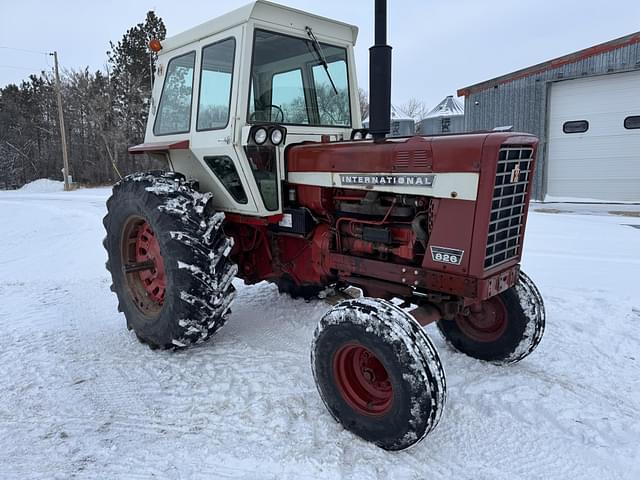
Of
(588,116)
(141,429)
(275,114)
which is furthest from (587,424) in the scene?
(588,116)

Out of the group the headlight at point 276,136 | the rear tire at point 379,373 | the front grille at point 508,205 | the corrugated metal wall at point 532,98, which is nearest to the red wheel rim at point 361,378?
the rear tire at point 379,373

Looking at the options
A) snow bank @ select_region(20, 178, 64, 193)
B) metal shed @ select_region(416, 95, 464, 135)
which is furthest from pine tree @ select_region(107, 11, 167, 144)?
metal shed @ select_region(416, 95, 464, 135)

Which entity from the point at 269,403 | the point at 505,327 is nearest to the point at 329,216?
the point at 269,403

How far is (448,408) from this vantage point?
3.02 metres

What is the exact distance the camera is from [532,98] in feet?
44.9

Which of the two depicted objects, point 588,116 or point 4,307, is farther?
point 588,116

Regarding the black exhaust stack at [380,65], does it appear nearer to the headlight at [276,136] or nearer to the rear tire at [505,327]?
the headlight at [276,136]

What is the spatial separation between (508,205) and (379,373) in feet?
4.15

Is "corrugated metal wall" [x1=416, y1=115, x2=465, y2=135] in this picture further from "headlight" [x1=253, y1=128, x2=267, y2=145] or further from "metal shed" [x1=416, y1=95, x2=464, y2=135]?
"headlight" [x1=253, y1=128, x2=267, y2=145]

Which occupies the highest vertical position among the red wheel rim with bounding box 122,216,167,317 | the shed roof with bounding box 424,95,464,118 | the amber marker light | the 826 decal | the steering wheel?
the shed roof with bounding box 424,95,464,118

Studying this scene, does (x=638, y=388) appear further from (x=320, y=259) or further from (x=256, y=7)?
(x=256, y=7)

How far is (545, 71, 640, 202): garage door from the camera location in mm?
12445

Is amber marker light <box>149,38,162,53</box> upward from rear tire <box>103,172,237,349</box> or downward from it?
upward

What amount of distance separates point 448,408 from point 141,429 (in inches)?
72.9
